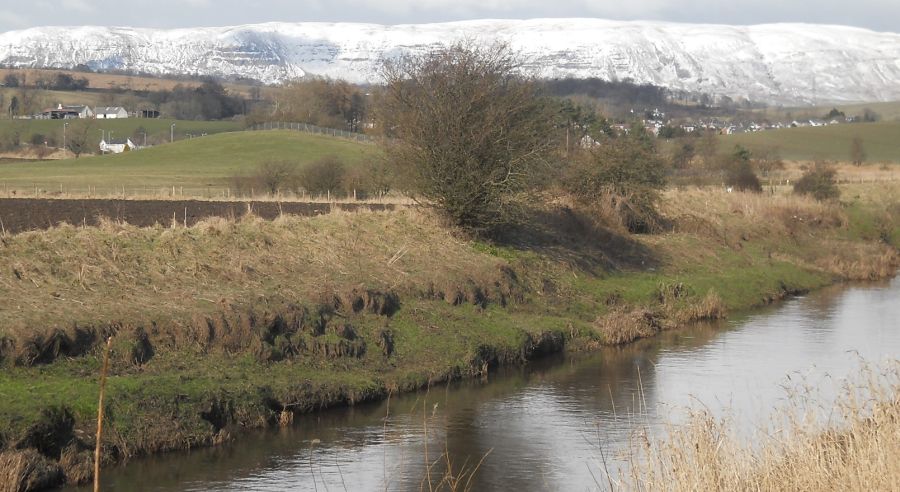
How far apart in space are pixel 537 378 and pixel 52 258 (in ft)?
37.3

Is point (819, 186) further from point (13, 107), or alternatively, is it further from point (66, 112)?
point (66, 112)

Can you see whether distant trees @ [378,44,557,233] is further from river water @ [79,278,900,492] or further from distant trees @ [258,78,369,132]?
distant trees @ [258,78,369,132]

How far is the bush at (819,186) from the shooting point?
66625 mm

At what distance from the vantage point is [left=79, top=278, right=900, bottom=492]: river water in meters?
18.7

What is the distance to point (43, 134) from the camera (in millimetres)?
134750

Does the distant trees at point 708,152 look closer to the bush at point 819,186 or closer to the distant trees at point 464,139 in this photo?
the bush at point 819,186

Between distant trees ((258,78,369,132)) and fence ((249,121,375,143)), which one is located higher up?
distant trees ((258,78,369,132))

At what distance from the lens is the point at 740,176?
2960 inches

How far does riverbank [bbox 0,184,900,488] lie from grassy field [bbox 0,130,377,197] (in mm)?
30510

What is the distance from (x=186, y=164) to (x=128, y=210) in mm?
54679

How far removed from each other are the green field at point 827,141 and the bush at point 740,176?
121ft

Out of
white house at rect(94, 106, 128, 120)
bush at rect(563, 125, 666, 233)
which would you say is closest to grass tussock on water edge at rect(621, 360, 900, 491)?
bush at rect(563, 125, 666, 233)

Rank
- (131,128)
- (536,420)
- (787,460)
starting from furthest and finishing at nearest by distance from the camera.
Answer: (131,128) < (536,420) < (787,460)

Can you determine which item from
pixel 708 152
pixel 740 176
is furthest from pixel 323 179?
pixel 708 152
